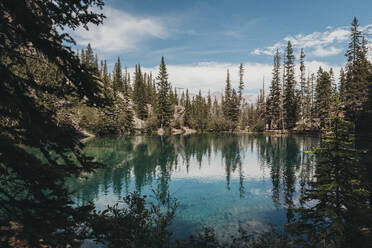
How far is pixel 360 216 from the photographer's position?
6410 mm

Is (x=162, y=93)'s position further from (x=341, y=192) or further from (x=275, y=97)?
(x=341, y=192)

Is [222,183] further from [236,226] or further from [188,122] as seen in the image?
[188,122]

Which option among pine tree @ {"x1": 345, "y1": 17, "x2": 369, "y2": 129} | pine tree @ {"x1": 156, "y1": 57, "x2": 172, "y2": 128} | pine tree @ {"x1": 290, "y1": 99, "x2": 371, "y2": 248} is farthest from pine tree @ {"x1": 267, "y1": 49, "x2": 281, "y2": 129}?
pine tree @ {"x1": 290, "y1": 99, "x2": 371, "y2": 248}

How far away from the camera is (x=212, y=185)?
61.4 ft

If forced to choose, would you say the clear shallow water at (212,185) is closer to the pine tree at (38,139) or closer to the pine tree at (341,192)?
the pine tree at (341,192)

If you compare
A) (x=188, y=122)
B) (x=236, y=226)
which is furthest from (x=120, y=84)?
Answer: (x=236, y=226)

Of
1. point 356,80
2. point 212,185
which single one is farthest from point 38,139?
point 356,80

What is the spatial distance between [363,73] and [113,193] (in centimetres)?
5014

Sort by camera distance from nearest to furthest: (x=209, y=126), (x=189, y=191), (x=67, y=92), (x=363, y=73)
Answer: (x=67, y=92)
(x=189, y=191)
(x=363, y=73)
(x=209, y=126)

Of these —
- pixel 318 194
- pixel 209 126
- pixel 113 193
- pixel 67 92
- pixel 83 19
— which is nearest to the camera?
pixel 67 92

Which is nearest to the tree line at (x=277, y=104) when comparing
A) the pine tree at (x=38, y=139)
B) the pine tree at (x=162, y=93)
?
the pine tree at (x=162, y=93)

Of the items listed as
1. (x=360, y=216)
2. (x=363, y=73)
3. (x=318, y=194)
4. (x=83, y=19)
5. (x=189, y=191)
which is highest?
(x=363, y=73)

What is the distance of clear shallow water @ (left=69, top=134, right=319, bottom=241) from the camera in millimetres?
11844

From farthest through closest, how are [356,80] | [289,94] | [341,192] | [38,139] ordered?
[289,94] → [356,80] → [341,192] → [38,139]
